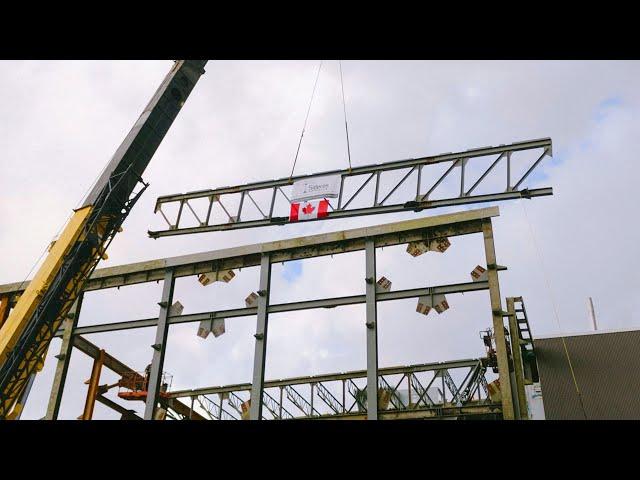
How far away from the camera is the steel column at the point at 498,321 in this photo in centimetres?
1659

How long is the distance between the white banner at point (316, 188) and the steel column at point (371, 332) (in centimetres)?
328

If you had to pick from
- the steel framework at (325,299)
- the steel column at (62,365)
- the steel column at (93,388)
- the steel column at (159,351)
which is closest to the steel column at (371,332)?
the steel framework at (325,299)

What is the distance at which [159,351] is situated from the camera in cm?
2116

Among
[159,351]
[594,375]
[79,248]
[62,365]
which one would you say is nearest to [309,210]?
[79,248]

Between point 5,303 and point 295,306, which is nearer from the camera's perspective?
point 295,306

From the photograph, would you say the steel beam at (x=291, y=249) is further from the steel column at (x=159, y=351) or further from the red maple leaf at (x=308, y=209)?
the red maple leaf at (x=308, y=209)

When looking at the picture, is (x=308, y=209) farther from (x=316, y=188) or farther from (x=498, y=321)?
(x=498, y=321)

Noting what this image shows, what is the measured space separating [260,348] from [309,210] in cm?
529

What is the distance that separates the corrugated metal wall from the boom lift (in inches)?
660

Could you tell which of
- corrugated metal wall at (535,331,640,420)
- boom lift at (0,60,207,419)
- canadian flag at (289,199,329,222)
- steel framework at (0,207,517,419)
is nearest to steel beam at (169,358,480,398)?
steel framework at (0,207,517,419)

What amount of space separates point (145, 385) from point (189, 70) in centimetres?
1482
